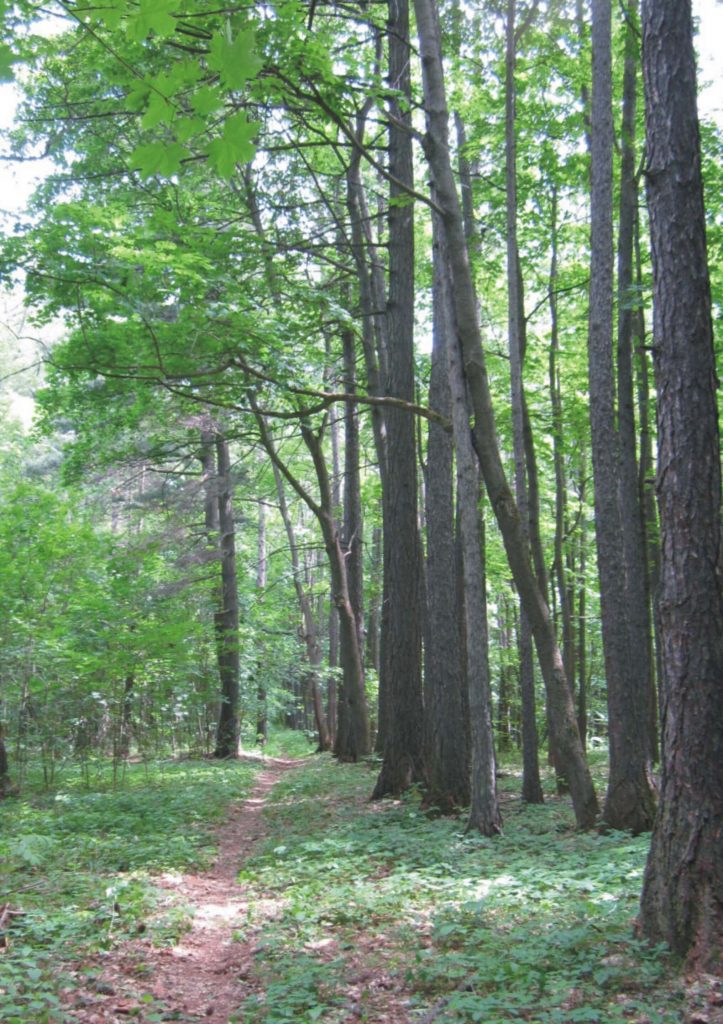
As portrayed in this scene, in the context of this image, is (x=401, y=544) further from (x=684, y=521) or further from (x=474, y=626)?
(x=684, y=521)

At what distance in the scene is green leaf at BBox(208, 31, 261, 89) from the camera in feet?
5.80

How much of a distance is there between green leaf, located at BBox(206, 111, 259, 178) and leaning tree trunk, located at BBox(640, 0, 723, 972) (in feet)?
9.11

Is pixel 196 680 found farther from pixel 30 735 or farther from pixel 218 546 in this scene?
pixel 30 735

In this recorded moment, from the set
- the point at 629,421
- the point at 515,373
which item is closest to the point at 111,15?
the point at 515,373

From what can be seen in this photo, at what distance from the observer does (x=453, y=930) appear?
4426mm

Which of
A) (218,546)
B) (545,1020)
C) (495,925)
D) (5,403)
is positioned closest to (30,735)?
(218,546)

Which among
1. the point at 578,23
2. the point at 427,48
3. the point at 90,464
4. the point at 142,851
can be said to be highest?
the point at 578,23

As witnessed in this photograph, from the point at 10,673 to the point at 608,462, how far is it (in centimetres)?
862

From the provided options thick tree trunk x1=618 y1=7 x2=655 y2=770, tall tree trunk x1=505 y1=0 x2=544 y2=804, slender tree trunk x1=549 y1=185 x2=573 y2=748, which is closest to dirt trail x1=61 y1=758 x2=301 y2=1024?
tall tree trunk x1=505 y1=0 x2=544 y2=804

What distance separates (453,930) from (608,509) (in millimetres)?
4945

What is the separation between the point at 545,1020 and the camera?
10.6 ft

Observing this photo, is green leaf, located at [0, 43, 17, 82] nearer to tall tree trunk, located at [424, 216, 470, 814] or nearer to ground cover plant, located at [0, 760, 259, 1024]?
ground cover plant, located at [0, 760, 259, 1024]

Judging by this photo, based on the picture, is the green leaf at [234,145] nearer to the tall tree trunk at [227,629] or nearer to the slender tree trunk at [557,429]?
the slender tree trunk at [557,429]

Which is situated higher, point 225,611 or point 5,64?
point 5,64
